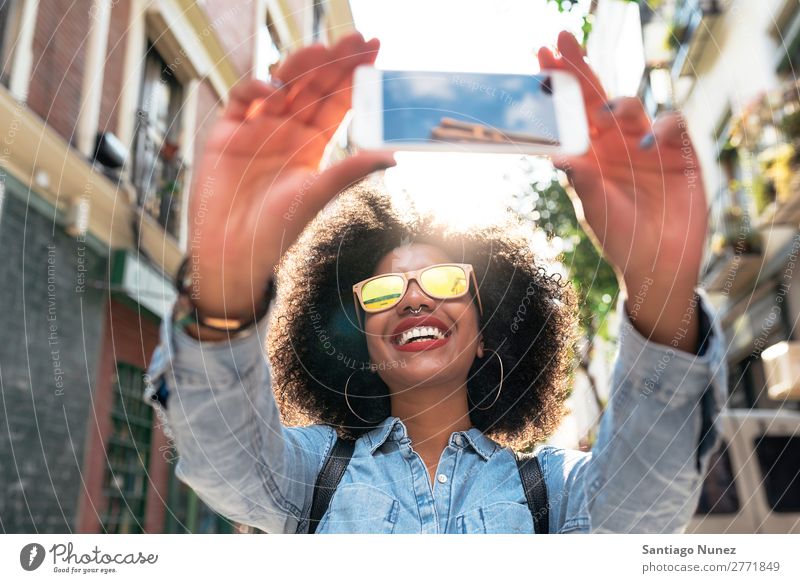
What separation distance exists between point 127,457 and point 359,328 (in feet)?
1.86

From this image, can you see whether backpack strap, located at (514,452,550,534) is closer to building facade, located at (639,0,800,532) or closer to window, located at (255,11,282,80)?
building facade, located at (639,0,800,532)

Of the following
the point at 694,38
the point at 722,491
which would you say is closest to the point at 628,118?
the point at 694,38

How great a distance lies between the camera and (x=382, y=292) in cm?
70

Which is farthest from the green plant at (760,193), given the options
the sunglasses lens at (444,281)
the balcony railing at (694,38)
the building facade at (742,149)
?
the sunglasses lens at (444,281)

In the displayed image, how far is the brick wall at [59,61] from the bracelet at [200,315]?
57cm

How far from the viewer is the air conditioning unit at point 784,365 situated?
93 cm

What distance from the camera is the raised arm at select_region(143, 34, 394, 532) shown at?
1.78 ft

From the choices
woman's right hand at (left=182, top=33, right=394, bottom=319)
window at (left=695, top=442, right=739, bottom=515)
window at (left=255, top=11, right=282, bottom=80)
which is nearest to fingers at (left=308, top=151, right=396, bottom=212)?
woman's right hand at (left=182, top=33, right=394, bottom=319)

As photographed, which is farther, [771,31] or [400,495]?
[771,31]

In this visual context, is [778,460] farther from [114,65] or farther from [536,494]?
[114,65]
